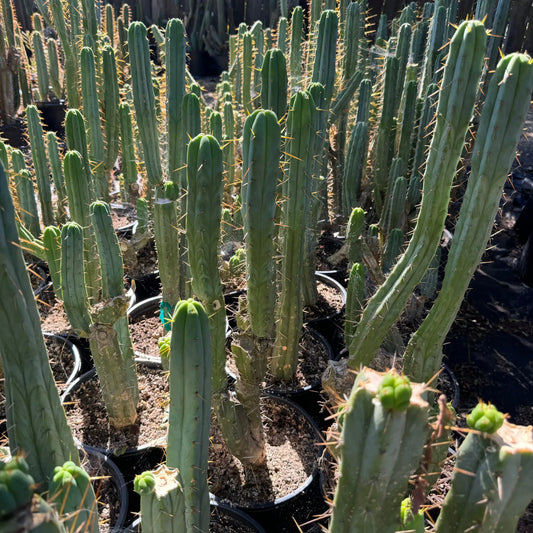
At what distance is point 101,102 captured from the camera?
3920 mm

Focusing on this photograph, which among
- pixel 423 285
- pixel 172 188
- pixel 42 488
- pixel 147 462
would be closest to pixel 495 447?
pixel 42 488

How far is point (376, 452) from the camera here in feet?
3.67

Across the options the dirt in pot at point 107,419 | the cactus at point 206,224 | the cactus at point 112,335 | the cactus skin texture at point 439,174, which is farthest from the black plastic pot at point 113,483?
the cactus skin texture at point 439,174

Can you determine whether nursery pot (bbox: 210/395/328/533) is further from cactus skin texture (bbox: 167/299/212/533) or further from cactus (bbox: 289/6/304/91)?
cactus (bbox: 289/6/304/91)

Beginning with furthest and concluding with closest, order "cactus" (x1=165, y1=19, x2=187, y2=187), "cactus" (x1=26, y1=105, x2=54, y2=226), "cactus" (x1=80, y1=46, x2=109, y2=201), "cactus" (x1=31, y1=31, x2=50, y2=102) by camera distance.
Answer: "cactus" (x1=31, y1=31, x2=50, y2=102) → "cactus" (x1=26, y1=105, x2=54, y2=226) → "cactus" (x1=80, y1=46, x2=109, y2=201) → "cactus" (x1=165, y1=19, x2=187, y2=187)

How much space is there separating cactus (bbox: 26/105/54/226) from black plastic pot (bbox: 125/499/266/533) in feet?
9.34

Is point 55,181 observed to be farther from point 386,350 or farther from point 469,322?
point 469,322

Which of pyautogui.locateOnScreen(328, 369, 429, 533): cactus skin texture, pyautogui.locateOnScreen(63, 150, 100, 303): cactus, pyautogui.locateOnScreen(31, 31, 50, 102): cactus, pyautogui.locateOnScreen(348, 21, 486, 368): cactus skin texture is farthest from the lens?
pyautogui.locateOnScreen(31, 31, 50, 102): cactus

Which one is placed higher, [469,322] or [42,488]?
[42,488]

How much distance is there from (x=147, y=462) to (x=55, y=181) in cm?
249

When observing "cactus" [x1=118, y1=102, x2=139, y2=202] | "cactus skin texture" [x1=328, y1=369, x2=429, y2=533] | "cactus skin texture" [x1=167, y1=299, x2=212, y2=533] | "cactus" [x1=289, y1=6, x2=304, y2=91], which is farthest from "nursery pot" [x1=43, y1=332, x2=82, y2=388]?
"cactus" [x1=289, y1=6, x2=304, y2=91]

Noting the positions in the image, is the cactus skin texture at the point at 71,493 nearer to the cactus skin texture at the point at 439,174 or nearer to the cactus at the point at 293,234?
the cactus skin texture at the point at 439,174

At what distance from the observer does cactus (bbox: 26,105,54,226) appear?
12.5 ft

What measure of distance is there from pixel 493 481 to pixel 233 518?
4.60ft
